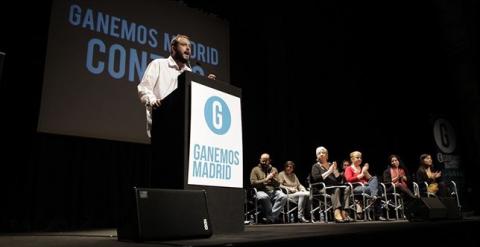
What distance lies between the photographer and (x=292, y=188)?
207 inches

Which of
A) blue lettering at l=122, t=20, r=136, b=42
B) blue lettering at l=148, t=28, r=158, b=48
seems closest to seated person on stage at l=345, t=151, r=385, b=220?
blue lettering at l=148, t=28, r=158, b=48

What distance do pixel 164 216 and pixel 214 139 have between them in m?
0.42

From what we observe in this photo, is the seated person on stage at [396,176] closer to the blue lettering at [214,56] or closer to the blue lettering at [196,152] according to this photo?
the blue lettering at [214,56]

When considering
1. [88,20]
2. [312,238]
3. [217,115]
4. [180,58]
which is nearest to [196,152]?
[217,115]

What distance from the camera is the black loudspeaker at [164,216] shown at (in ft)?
4.44

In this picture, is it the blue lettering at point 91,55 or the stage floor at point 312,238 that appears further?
the blue lettering at point 91,55

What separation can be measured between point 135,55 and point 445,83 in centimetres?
607

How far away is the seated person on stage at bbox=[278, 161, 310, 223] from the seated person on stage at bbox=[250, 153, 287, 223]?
176 millimetres

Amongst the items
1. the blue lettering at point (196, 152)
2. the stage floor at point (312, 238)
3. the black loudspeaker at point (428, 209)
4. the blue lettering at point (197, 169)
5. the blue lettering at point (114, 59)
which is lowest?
the stage floor at point (312, 238)

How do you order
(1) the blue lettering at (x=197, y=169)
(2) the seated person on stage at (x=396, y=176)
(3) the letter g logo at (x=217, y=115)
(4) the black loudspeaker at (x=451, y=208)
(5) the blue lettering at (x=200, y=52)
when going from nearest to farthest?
(1) the blue lettering at (x=197, y=169), (3) the letter g logo at (x=217, y=115), (4) the black loudspeaker at (x=451, y=208), (5) the blue lettering at (x=200, y=52), (2) the seated person on stage at (x=396, y=176)

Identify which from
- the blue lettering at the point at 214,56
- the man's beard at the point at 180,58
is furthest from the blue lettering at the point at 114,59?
the man's beard at the point at 180,58

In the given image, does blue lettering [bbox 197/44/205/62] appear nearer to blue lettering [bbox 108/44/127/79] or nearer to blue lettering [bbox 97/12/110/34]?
blue lettering [bbox 108/44/127/79]

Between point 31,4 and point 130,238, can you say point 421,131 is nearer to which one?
point 31,4

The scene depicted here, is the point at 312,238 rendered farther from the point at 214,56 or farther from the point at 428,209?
the point at 214,56
